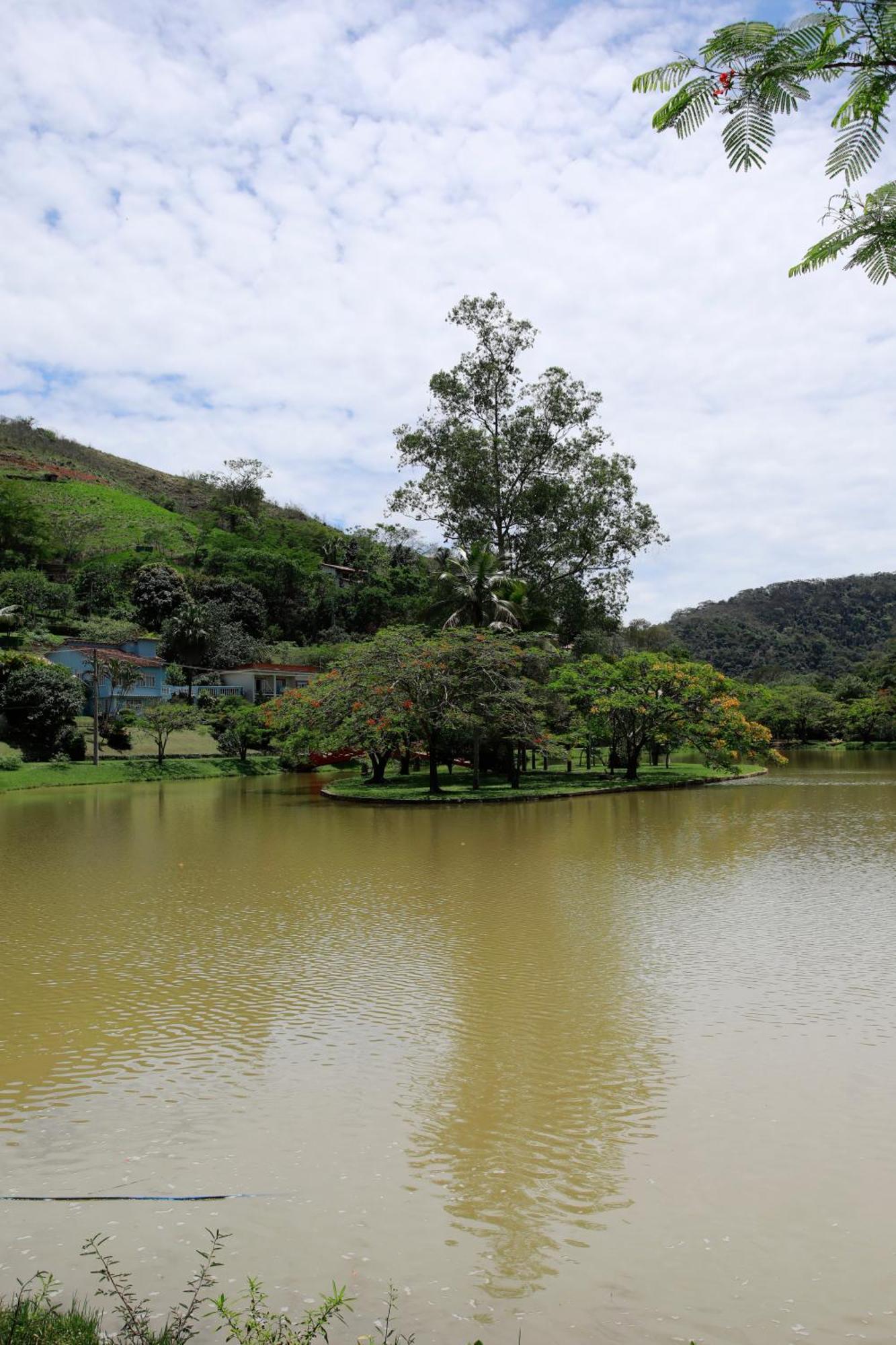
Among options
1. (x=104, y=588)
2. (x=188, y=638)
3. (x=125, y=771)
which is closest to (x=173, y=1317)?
(x=125, y=771)

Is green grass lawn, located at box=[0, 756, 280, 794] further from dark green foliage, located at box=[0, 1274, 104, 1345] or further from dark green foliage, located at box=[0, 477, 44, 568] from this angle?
dark green foliage, located at box=[0, 477, 44, 568]

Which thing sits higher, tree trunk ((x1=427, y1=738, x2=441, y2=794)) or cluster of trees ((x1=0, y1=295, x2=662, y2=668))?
cluster of trees ((x1=0, y1=295, x2=662, y2=668))

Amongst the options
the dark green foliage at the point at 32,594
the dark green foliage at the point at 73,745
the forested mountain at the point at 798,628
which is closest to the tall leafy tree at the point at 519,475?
the dark green foliage at the point at 73,745

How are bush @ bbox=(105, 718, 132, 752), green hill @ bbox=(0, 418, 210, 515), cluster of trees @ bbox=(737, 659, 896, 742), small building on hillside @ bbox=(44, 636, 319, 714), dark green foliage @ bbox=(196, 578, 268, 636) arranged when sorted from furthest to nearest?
1. green hill @ bbox=(0, 418, 210, 515)
2. dark green foliage @ bbox=(196, 578, 268, 636)
3. cluster of trees @ bbox=(737, 659, 896, 742)
4. small building on hillside @ bbox=(44, 636, 319, 714)
5. bush @ bbox=(105, 718, 132, 752)

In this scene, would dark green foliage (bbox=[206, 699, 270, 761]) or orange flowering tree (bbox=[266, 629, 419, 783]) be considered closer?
orange flowering tree (bbox=[266, 629, 419, 783])

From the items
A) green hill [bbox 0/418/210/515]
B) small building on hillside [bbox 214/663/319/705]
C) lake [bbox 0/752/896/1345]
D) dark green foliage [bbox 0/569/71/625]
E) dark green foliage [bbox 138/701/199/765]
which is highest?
green hill [bbox 0/418/210/515]

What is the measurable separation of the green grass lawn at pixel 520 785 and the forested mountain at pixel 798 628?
57.9m

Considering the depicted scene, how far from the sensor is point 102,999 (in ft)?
22.6

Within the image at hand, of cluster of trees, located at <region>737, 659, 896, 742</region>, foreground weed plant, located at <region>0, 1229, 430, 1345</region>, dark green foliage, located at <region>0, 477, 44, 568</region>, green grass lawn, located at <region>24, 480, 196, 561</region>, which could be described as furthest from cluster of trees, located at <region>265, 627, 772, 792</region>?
green grass lawn, located at <region>24, 480, 196, 561</region>

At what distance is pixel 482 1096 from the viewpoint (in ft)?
16.1

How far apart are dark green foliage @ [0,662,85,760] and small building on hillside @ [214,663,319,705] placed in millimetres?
17269

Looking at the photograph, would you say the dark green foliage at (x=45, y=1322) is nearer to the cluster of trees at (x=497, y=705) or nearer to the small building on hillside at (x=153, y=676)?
the cluster of trees at (x=497, y=705)

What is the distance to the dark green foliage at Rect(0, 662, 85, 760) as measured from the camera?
35031 millimetres

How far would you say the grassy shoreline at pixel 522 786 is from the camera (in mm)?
23547
